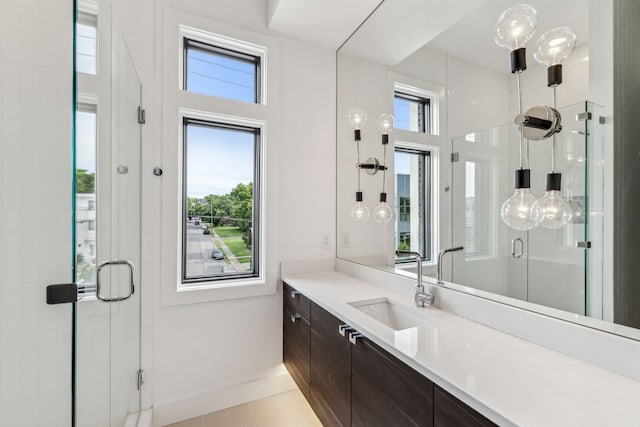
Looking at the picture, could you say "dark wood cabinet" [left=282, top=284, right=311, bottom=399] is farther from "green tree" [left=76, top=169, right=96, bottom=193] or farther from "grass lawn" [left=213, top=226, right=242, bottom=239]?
"green tree" [left=76, top=169, right=96, bottom=193]

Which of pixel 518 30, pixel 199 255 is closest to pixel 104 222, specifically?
pixel 199 255

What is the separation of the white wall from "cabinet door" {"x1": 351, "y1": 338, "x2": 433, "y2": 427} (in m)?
1.01

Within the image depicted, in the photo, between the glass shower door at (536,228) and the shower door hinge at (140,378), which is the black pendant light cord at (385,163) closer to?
the glass shower door at (536,228)

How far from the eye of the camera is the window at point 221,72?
192cm

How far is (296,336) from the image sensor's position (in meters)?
1.83

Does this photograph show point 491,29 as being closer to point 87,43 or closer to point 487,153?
point 487,153

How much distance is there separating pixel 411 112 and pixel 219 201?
1.39m

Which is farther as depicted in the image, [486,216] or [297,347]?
[297,347]

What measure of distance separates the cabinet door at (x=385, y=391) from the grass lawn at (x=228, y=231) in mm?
1213

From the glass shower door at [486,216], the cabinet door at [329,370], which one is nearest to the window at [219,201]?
the cabinet door at [329,370]

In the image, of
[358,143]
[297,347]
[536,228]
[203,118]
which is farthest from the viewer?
[358,143]

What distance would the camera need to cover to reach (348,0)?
5.91 ft
